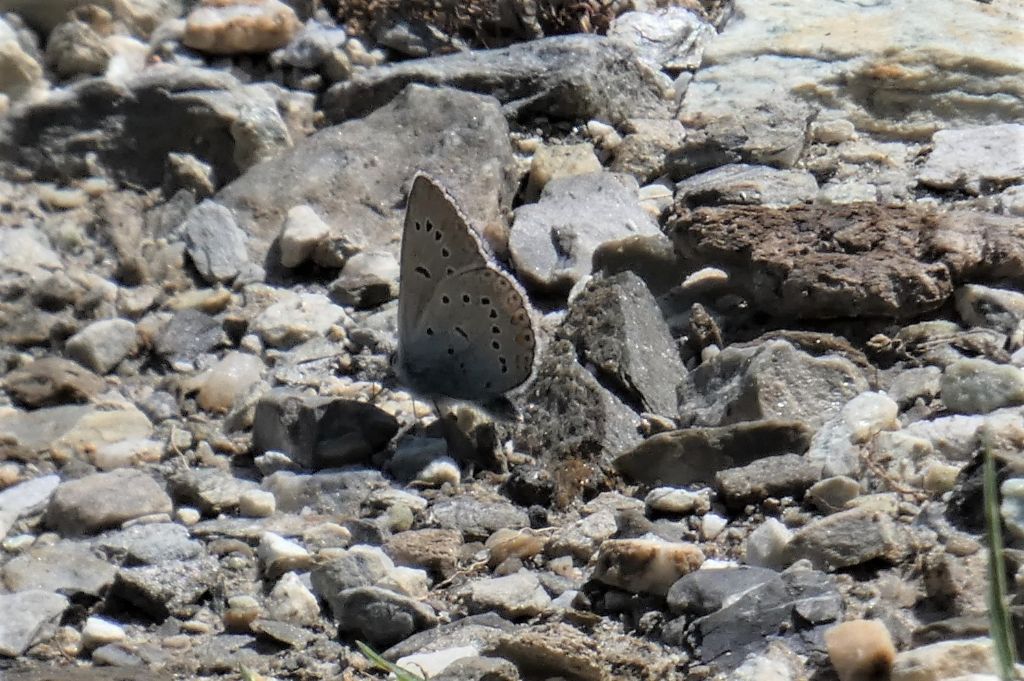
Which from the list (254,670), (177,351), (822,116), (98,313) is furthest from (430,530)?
(822,116)

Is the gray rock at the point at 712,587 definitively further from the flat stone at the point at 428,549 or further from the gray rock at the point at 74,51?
the gray rock at the point at 74,51

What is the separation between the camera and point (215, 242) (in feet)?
18.8

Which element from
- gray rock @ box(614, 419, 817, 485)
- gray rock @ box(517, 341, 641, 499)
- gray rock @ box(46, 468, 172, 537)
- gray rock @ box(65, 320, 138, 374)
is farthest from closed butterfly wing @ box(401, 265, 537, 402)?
gray rock @ box(65, 320, 138, 374)

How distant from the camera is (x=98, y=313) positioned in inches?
215

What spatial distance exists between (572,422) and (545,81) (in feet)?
8.02

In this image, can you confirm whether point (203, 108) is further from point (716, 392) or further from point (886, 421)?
point (886, 421)

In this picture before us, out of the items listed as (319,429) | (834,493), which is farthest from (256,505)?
(834,493)

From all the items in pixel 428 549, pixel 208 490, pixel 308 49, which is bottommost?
pixel 208 490

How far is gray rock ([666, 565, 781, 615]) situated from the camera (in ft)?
10.1

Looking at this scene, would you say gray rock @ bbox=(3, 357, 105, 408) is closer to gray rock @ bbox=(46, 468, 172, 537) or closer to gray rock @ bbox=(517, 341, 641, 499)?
gray rock @ bbox=(46, 468, 172, 537)

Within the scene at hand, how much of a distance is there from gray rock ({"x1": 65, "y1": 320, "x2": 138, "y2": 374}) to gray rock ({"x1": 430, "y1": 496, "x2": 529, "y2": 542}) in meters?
1.66

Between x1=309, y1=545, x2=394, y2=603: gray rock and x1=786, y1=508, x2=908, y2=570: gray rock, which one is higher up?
x1=786, y1=508, x2=908, y2=570: gray rock

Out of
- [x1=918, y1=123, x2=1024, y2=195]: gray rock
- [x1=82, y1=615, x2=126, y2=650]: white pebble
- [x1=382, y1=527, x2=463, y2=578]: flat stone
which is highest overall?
[x1=918, y1=123, x2=1024, y2=195]: gray rock

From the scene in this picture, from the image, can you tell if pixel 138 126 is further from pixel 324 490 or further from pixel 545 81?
pixel 324 490
